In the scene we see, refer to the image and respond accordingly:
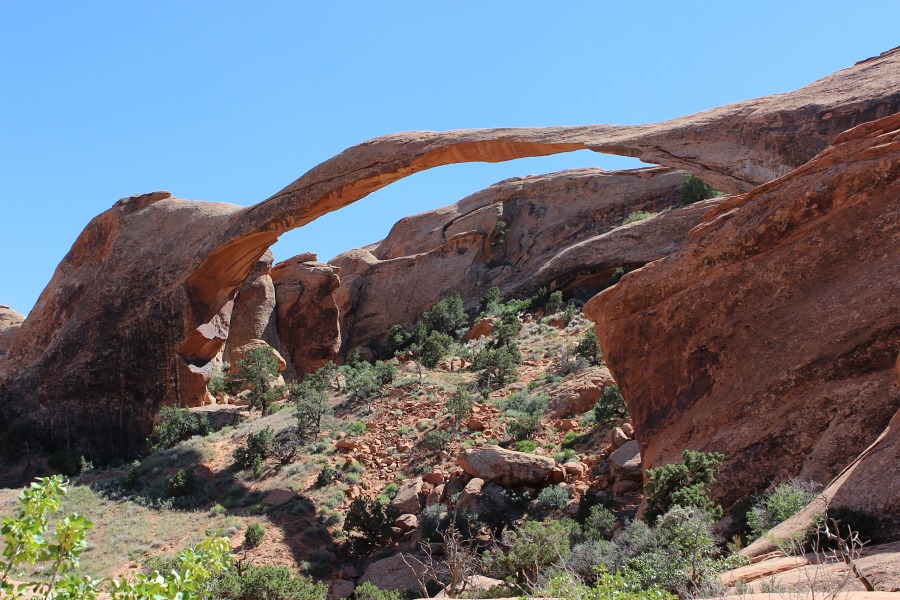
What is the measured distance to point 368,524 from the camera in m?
13.0

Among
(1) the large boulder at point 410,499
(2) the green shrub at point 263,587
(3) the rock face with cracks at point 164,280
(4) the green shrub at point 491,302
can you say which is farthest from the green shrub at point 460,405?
(4) the green shrub at point 491,302

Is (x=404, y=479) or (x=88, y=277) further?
(x=88, y=277)

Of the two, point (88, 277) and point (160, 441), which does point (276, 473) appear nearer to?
point (160, 441)

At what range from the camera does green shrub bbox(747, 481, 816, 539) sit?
7.13m

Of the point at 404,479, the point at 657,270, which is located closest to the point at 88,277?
the point at 404,479

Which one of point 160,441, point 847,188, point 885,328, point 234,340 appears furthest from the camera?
point 234,340

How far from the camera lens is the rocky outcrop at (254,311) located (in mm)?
27513

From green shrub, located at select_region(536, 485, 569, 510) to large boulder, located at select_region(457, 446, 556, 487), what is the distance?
0.53m

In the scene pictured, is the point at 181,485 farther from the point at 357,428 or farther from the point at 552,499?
the point at 552,499

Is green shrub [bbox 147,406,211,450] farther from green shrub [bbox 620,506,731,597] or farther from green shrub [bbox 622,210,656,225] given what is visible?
green shrub [bbox 622,210,656,225]

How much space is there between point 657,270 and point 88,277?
1723cm

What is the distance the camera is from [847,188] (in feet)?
31.2

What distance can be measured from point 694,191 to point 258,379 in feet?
58.0

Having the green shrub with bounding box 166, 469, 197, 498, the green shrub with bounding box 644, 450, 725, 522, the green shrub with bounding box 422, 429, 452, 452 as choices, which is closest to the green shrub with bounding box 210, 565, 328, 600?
the green shrub with bounding box 644, 450, 725, 522
